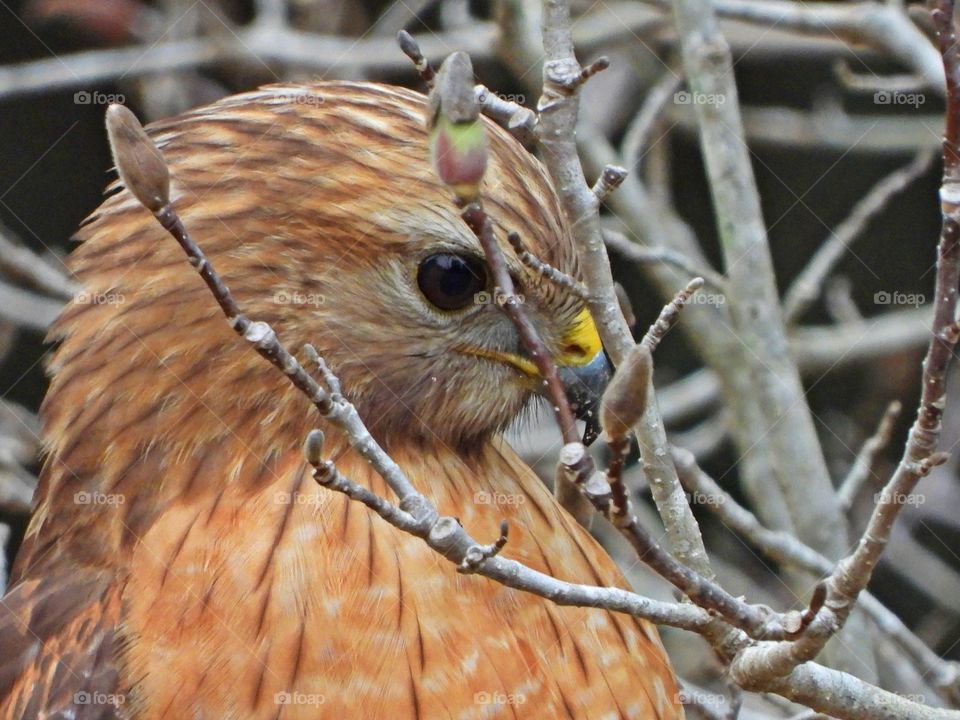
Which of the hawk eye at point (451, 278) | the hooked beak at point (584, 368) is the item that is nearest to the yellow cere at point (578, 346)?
the hooked beak at point (584, 368)

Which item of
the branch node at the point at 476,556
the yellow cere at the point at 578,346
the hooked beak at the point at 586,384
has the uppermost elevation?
the branch node at the point at 476,556

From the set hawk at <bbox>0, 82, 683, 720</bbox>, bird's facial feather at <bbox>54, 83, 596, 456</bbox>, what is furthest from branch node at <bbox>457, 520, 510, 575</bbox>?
bird's facial feather at <bbox>54, 83, 596, 456</bbox>

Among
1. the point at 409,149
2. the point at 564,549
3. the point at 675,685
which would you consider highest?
the point at 409,149

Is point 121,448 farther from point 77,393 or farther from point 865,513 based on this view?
point 865,513

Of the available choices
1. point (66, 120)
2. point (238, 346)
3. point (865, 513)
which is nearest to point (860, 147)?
point (865, 513)

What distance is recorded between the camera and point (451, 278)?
Result: 8.50 ft

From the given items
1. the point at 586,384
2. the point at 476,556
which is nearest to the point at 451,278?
the point at 586,384

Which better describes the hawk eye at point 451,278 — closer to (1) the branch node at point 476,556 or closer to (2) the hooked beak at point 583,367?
(2) the hooked beak at point 583,367

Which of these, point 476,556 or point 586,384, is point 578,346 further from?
point 476,556

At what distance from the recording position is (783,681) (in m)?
1.71

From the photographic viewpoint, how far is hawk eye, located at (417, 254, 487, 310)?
2.56 m

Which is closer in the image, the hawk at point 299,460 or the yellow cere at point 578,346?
the hawk at point 299,460

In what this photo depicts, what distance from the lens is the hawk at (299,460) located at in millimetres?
2332

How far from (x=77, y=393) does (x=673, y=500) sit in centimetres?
126
